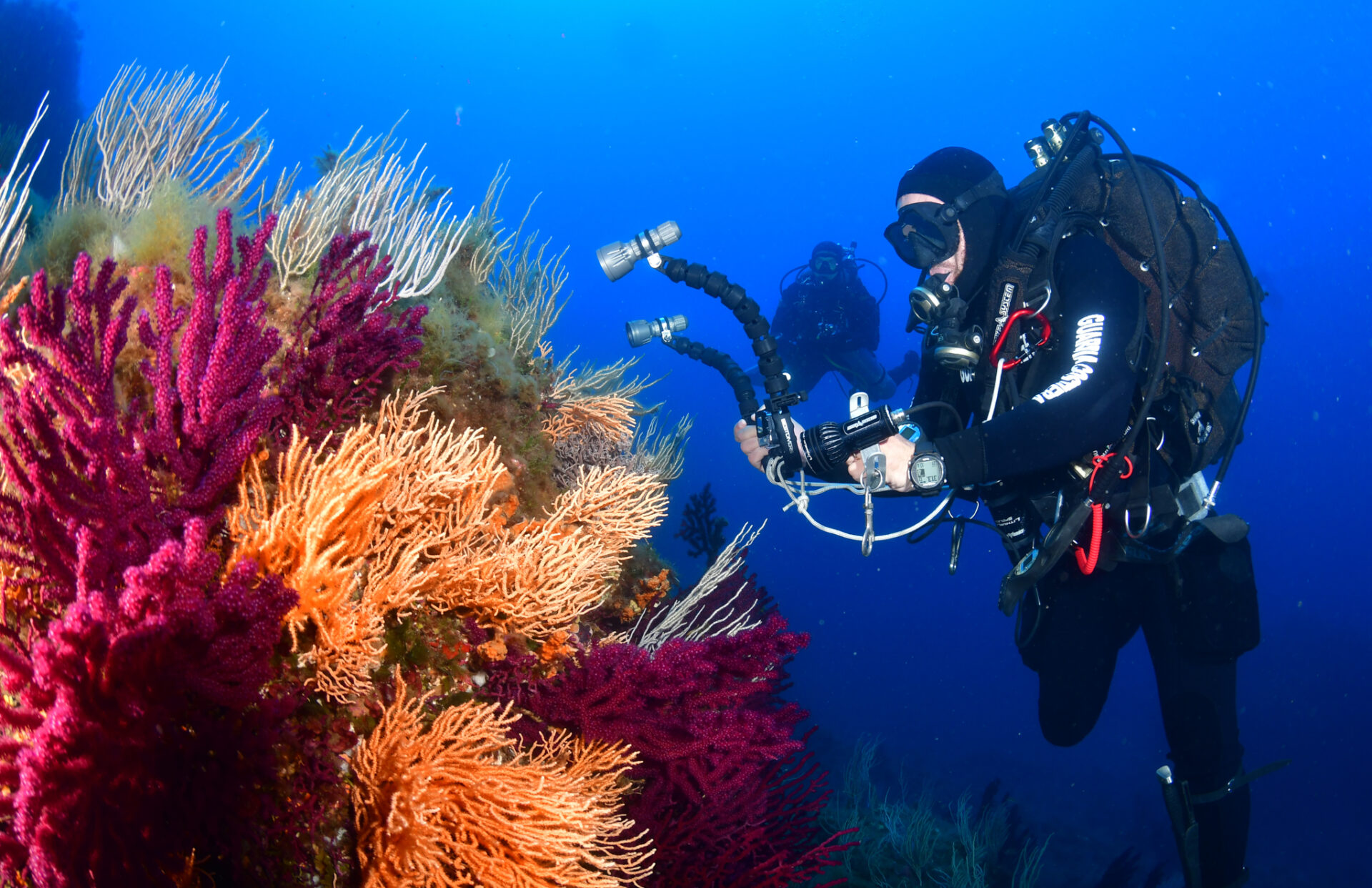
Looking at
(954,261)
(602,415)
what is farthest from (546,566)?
(954,261)

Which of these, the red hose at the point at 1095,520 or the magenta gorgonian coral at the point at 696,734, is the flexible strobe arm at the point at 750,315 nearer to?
the magenta gorgonian coral at the point at 696,734

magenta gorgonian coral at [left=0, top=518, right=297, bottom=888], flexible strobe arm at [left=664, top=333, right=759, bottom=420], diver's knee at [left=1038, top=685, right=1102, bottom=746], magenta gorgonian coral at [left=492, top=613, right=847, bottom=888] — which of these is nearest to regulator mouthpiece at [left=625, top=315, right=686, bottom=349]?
flexible strobe arm at [left=664, top=333, right=759, bottom=420]

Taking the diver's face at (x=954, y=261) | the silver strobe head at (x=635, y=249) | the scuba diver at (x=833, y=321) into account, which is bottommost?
the silver strobe head at (x=635, y=249)

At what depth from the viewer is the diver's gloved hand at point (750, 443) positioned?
371 cm

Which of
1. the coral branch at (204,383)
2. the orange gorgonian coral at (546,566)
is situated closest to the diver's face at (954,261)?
the orange gorgonian coral at (546,566)

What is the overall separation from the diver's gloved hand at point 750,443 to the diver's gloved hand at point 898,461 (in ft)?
1.80

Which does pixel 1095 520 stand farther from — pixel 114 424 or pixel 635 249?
pixel 114 424

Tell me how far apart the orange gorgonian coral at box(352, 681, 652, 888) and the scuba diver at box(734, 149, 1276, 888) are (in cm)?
226

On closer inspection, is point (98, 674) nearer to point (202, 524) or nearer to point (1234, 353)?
point (202, 524)

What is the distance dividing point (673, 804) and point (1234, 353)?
4.44m

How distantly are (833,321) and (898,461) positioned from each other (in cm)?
975

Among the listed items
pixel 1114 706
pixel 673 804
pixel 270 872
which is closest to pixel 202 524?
pixel 270 872

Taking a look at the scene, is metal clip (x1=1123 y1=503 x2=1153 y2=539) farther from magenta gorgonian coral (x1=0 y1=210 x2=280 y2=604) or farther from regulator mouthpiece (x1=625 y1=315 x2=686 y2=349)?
magenta gorgonian coral (x1=0 y1=210 x2=280 y2=604)

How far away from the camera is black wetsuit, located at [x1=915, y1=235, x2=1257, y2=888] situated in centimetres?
329
